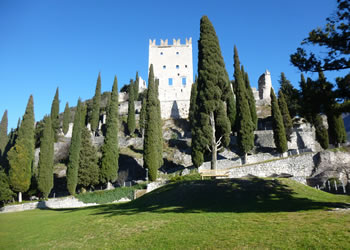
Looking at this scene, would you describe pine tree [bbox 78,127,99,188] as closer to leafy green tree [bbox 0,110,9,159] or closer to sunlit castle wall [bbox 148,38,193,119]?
sunlit castle wall [bbox 148,38,193,119]

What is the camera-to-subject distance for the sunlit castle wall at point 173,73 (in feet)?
182

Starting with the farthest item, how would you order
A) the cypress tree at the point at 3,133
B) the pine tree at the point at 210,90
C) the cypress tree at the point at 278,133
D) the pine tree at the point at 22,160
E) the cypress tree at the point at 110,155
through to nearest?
1. the cypress tree at the point at 3,133
2. the cypress tree at the point at 110,155
3. the pine tree at the point at 22,160
4. the cypress tree at the point at 278,133
5. the pine tree at the point at 210,90

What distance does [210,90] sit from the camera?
71.1 ft

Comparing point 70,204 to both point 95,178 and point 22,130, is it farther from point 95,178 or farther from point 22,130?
point 22,130

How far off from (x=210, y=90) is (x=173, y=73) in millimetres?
40900

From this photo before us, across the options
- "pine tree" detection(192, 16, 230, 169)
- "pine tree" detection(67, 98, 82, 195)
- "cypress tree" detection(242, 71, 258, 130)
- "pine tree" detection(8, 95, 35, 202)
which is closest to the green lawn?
"pine tree" detection(192, 16, 230, 169)

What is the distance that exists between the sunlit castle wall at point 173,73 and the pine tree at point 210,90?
32165 millimetres

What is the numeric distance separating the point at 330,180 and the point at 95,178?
24422 millimetres

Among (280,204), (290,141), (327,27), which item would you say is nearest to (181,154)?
(290,141)

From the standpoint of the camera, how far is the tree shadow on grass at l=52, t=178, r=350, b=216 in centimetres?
1093

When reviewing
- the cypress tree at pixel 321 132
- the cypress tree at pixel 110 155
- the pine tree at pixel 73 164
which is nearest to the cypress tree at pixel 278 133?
the cypress tree at pixel 321 132

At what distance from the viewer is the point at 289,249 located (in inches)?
228

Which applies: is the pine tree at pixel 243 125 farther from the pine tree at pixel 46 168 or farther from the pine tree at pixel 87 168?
the pine tree at pixel 46 168

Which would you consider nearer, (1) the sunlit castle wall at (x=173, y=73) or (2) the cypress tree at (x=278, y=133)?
(2) the cypress tree at (x=278, y=133)
